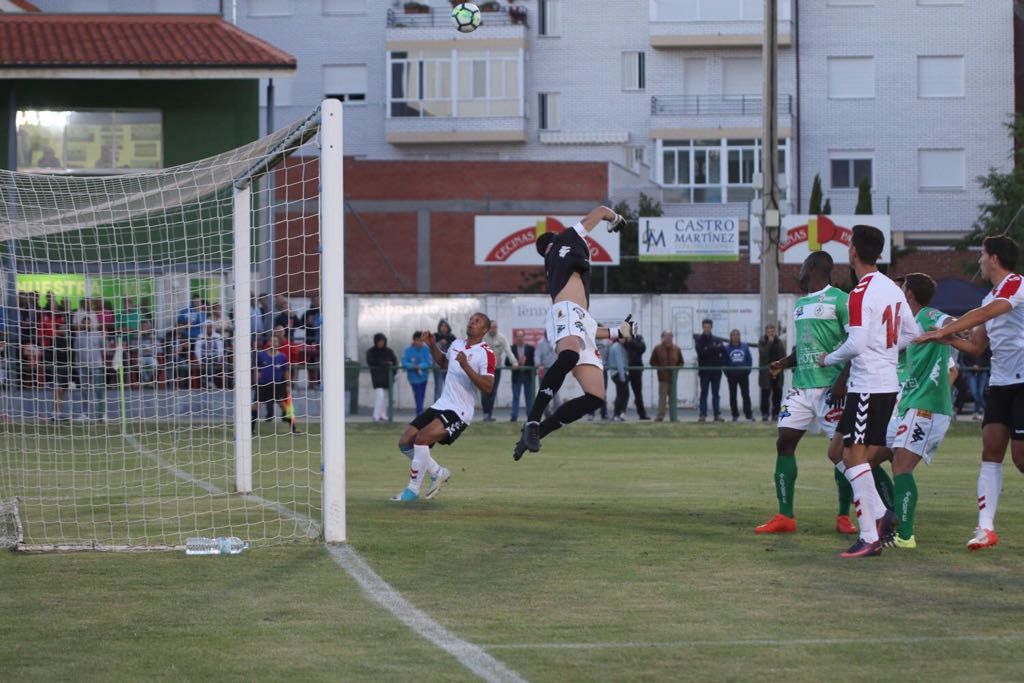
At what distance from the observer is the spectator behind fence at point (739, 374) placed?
29016 mm

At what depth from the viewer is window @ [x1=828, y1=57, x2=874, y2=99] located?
193 feet

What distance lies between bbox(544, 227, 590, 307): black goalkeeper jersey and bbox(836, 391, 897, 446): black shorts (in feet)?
7.47

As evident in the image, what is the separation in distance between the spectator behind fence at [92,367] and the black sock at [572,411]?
458 inches

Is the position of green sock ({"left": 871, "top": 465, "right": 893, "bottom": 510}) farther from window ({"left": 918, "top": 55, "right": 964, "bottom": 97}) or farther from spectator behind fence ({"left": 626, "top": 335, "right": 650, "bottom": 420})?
window ({"left": 918, "top": 55, "right": 964, "bottom": 97})

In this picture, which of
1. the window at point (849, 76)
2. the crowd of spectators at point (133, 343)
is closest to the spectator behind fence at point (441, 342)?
the crowd of spectators at point (133, 343)

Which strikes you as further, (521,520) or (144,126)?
(144,126)

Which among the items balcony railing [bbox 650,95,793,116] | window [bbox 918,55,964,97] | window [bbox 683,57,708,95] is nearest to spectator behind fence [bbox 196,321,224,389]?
balcony railing [bbox 650,95,793,116]

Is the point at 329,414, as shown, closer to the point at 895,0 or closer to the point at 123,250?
the point at 123,250

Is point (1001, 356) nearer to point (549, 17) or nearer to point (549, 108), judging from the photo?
point (549, 108)

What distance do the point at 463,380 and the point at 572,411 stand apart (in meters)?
3.00

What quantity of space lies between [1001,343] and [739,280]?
37152 millimetres

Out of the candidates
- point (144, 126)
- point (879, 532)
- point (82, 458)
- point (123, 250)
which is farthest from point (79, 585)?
point (144, 126)

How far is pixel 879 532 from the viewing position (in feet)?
34.0

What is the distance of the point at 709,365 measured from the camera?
3036cm
